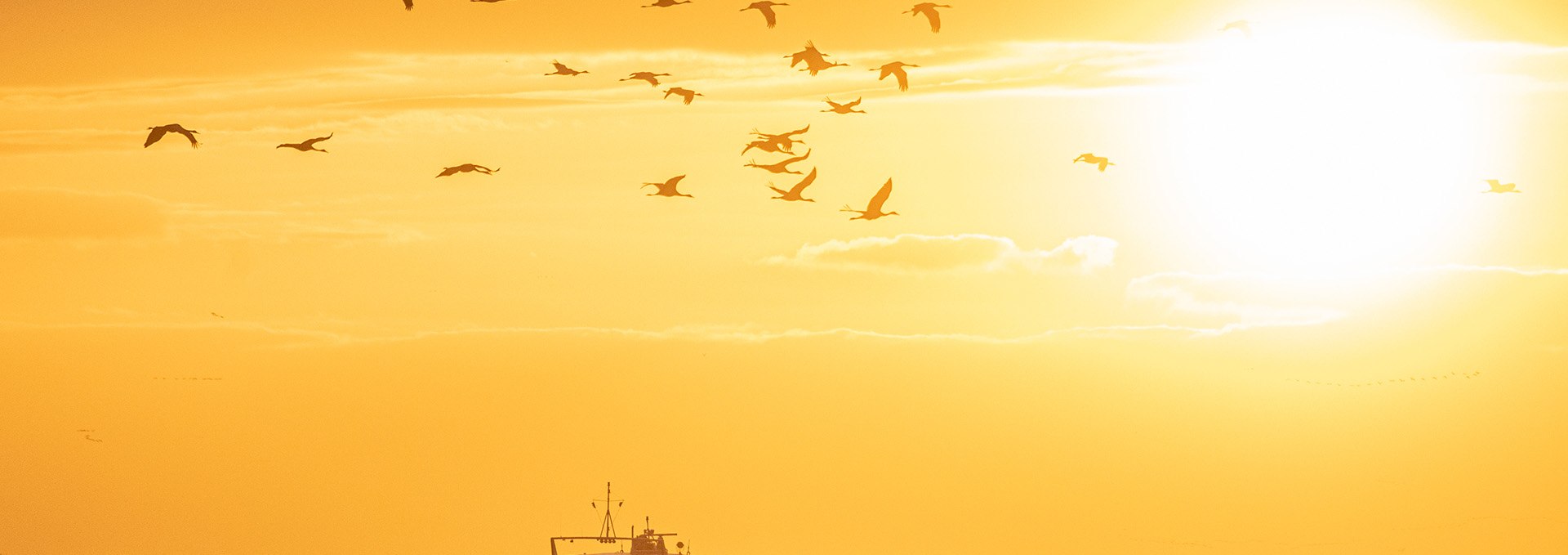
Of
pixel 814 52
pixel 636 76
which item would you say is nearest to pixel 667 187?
pixel 636 76

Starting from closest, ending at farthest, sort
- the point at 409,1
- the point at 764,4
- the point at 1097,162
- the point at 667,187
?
1. the point at 409,1
2. the point at 764,4
3. the point at 667,187
4. the point at 1097,162

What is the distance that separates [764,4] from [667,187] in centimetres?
1719

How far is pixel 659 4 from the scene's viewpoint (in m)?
126

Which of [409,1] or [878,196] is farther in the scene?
[878,196]

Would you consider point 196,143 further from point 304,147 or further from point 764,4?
point 764,4

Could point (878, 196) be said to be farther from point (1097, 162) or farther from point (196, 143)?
point (196, 143)

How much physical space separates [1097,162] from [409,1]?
5271 centimetres

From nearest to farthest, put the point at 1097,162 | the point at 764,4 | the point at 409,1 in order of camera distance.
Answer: the point at 409,1
the point at 764,4
the point at 1097,162

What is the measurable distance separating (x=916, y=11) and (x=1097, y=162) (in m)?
A: 29.3

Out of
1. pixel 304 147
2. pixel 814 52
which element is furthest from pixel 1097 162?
pixel 304 147

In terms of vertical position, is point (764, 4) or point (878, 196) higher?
point (764, 4)

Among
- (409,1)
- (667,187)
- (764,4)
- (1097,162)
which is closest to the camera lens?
(409,1)

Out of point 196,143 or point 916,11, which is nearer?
point 196,143

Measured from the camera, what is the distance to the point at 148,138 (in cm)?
12369
